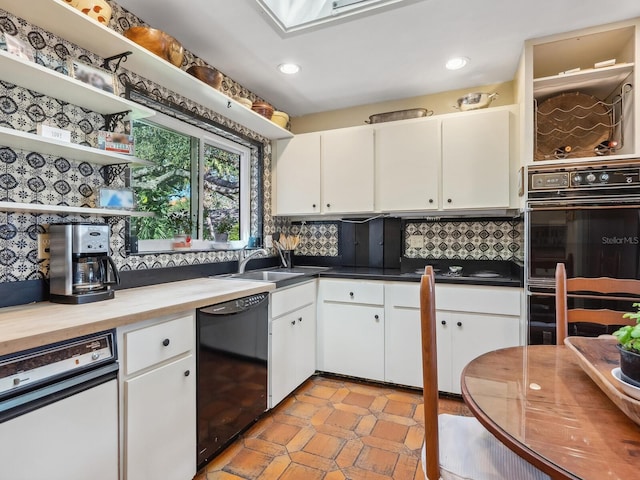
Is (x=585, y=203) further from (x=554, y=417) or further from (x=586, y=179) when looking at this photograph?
(x=554, y=417)

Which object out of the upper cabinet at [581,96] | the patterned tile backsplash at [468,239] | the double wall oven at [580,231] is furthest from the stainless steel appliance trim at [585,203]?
the patterned tile backsplash at [468,239]

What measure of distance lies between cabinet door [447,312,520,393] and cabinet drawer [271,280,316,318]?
3.43 ft

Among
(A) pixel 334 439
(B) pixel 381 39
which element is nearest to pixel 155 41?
(B) pixel 381 39

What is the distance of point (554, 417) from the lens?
2.58 feet

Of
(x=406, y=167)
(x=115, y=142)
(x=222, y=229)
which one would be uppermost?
(x=406, y=167)

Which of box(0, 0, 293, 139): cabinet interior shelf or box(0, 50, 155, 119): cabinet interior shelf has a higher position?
box(0, 0, 293, 139): cabinet interior shelf

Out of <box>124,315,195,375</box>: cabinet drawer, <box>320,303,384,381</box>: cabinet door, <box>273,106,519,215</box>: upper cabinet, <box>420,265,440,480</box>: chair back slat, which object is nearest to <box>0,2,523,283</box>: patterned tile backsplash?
<box>124,315,195,375</box>: cabinet drawer

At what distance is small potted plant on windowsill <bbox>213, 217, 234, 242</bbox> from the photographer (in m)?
2.69

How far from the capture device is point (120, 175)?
1.88 metres

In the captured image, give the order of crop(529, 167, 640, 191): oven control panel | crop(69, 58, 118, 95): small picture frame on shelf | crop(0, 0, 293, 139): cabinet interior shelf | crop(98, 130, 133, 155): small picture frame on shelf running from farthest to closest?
crop(529, 167, 640, 191): oven control panel, crop(98, 130, 133, 155): small picture frame on shelf, crop(69, 58, 118, 95): small picture frame on shelf, crop(0, 0, 293, 139): cabinet interior shelf

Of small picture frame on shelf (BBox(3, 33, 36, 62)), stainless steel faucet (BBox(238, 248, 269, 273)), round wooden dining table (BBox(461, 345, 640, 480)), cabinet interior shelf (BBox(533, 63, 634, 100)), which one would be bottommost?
round wooden dining table (BBox(461, 345, 640, 480))

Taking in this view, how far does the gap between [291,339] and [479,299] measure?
1330mm

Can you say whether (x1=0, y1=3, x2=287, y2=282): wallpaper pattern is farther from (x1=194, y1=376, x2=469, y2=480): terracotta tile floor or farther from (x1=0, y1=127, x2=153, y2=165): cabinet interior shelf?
(x1=194, y1=376, x2=469, y2=480): terracotta tile floor

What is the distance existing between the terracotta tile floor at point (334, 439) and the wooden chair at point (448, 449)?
2.60ft
